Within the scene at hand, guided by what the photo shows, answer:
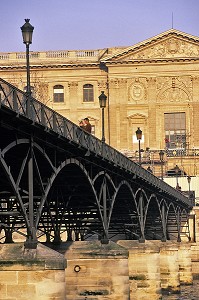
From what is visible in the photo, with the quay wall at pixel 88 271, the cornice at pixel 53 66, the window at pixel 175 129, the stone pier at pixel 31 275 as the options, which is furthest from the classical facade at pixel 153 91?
the stone pier at pixel 31 275

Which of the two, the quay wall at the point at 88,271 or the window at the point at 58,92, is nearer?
the quay wall at the point at 88,271

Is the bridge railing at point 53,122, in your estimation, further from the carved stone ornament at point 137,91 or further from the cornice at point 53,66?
the cornice at point 53,66

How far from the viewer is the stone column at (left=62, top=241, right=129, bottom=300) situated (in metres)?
45.8

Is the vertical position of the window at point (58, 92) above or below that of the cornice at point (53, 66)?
below

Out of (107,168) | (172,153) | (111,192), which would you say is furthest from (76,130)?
(172,153)

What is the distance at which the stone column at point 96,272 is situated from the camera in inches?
1802

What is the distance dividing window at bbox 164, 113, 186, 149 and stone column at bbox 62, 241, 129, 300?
295ft

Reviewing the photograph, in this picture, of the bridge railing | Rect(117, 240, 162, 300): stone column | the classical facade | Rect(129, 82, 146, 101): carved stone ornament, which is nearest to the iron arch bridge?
the bridge railing

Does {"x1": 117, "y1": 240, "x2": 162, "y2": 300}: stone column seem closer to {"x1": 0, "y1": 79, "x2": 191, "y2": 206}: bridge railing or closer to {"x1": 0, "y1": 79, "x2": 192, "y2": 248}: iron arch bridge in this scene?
{"x1": 0, "y1": 79, "x2": 192, "y2": 248}: iron arch bridge

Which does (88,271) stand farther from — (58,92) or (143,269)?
(58,92)

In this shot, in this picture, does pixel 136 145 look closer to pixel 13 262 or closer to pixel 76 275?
pixel 76 275

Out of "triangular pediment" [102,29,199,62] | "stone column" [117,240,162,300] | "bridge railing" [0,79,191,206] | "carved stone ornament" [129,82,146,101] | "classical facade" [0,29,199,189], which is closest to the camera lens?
"bridge railing" [0,79,191,206]

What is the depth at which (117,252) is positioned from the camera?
152ft

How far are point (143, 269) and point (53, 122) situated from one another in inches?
1009
